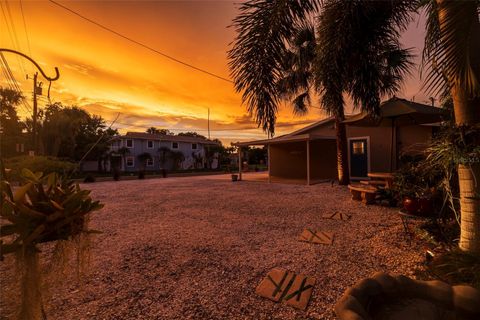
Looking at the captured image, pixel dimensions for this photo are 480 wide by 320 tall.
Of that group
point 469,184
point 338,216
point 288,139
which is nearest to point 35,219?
point 469,184

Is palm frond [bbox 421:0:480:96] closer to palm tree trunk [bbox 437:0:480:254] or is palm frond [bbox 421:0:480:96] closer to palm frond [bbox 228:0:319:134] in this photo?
palm tree trunk [bbox 437:0:480:254]

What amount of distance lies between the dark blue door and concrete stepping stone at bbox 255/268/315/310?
1219cm

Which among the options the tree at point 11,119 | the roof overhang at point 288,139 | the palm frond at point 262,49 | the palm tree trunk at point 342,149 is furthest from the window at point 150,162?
the palm frond at point 262,49

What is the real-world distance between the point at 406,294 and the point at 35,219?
112 inches

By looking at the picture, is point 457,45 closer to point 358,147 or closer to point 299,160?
point 358,147

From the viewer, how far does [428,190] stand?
3.85 meters

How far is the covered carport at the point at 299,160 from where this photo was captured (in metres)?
15.4

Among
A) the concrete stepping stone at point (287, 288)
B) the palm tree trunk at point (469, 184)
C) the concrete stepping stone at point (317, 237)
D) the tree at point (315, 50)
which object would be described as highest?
the tree at point (315, 50)

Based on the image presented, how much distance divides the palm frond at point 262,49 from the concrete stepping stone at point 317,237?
7.08ft

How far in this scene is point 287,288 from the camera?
2588 millimetres

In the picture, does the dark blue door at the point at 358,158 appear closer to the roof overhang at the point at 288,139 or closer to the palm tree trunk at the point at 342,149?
the roof overhang at the point at 288,139

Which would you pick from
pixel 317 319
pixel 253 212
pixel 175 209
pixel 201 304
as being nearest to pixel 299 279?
pixel 317 319

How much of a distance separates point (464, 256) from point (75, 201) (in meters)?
3.90

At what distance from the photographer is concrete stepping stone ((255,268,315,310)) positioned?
239cm
